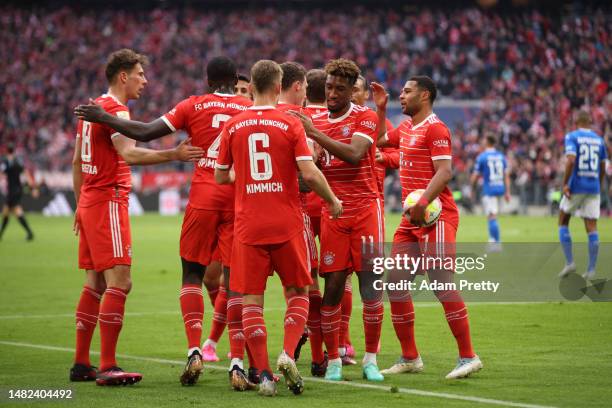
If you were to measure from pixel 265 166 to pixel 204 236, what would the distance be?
1237 mm

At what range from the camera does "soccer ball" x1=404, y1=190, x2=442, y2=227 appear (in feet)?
28.3

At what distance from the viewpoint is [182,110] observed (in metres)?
8.62

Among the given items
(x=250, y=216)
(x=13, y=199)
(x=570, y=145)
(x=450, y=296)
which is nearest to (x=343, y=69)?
(x=250, y=216)

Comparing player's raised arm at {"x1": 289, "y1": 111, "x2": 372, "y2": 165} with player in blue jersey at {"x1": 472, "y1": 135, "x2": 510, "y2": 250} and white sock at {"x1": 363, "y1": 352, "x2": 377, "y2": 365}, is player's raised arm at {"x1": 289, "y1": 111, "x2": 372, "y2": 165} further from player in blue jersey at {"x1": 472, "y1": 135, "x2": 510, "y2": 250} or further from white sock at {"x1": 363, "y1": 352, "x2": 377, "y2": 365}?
player in blue jersey at {"x1": 472, "y1": 135, "x2": 510, "y2": 250}

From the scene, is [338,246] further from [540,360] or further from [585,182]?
[585,182]

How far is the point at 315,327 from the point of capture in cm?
918

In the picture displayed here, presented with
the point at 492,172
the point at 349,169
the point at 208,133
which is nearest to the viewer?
the point at 208,133

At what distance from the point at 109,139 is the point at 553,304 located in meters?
7.76

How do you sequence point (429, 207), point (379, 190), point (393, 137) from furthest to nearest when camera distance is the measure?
point (393, 137), point (379, 190), point (429, 207)

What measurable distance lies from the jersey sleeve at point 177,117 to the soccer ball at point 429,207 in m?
2.10

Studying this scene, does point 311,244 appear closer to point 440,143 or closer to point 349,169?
point 349,169

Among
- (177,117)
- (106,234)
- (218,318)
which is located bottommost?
(218,318)

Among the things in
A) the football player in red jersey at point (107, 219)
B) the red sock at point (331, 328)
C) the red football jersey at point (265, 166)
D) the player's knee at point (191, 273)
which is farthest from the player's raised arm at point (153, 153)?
the red sock at point (331, 328)

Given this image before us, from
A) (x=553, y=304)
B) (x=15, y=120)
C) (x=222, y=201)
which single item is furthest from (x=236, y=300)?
(x=15, y=120)
